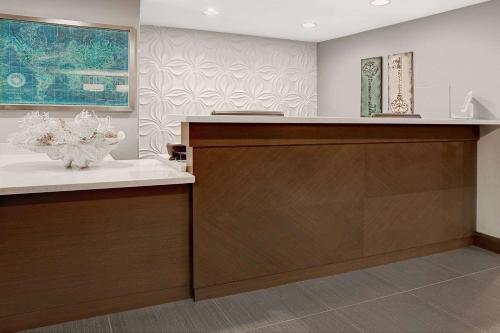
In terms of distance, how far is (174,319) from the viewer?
2033 millimetres

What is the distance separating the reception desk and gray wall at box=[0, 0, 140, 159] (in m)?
2.35

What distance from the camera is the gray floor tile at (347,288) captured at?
2.29 metres

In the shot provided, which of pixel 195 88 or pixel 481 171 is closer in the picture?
pixel 481 171

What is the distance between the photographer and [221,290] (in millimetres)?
2293

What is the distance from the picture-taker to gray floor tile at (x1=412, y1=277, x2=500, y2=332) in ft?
6.79

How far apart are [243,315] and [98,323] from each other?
0.71 meters

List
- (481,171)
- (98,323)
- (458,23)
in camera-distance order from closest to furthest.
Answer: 1. (98,323)
2. (481,171)
3. (458,23)

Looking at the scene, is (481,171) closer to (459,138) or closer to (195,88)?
(459,138)

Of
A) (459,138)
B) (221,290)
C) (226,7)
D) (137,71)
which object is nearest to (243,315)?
(221,290)

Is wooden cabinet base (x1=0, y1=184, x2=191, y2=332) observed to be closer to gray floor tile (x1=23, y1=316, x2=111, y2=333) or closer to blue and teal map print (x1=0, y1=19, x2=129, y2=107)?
gray floor tile (x1=23, y1=316, x2=111, y2=333)

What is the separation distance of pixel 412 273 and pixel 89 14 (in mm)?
3800

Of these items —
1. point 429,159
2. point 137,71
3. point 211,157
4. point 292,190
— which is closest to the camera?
point 211,157

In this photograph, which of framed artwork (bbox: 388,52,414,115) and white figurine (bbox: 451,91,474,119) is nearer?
white figurine (bbox: 451,91,474,119)

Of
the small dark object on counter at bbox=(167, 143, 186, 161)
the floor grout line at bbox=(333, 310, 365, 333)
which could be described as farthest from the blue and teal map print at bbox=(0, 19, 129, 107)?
the floor grout line at bbox=(333, 310, 365, 333)
